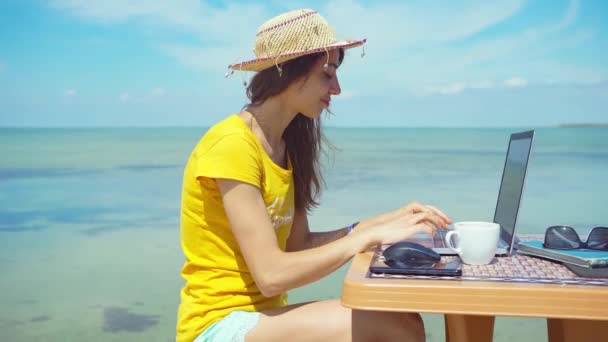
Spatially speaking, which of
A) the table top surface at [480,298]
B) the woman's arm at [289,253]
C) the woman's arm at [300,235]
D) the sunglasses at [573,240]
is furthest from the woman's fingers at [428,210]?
the table top surface at [480,298]

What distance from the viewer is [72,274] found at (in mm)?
4895

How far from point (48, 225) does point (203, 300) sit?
5690 millimetres

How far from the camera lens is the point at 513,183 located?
1.70 metres

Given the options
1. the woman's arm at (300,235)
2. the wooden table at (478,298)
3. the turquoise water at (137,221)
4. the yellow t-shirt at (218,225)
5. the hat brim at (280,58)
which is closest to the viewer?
the wooden table at (478,298)

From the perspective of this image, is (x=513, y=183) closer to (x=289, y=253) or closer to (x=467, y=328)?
(x=467, y=328)

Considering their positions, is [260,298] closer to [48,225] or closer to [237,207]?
[237,207]

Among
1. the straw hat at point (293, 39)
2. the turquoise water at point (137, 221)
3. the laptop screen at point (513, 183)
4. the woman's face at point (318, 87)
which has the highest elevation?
the straw hat at point (293, 39)

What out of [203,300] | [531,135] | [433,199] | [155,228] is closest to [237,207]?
[203,300]

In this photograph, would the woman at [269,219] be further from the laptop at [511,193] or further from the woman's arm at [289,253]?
the laptop at [511,193]

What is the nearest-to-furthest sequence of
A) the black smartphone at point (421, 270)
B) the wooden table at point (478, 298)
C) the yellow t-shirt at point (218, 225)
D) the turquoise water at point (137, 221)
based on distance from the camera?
1. the wooden table at point (478, 298)
2. the black smartphone at point (421, 270)
3. the yellow t-shirt at point (218, 225)
4. the turquoise water at point (137, 221)

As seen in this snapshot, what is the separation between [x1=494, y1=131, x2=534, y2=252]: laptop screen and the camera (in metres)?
1.58

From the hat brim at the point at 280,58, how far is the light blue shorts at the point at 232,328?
611mm

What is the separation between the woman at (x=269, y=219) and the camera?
158cm

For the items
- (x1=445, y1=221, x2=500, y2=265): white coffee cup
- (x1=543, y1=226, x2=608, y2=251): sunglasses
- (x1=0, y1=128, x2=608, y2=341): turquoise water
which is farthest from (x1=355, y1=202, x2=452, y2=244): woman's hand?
(x1=0, y1=128, x2=608, y2=341): turquoise water
